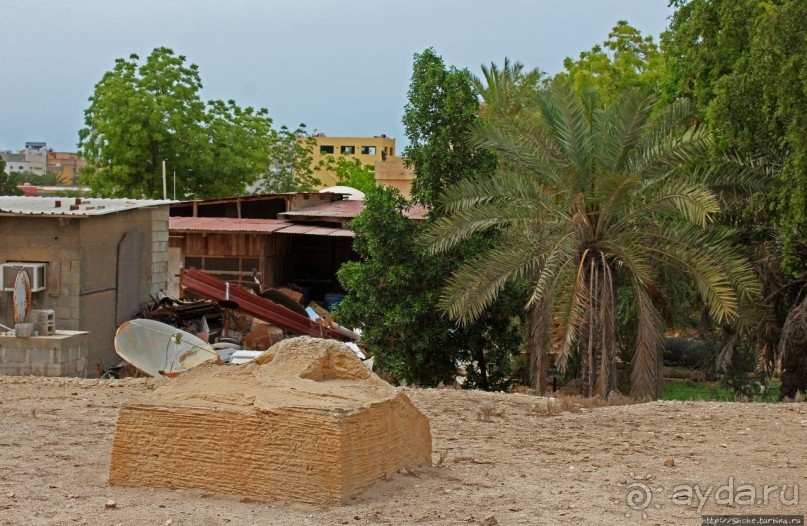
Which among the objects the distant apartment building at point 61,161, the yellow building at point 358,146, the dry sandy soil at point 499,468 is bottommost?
the dry sandy soil at point 499,468

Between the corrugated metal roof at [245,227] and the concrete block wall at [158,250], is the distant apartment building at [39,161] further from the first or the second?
the concrete block wall at [158,250]

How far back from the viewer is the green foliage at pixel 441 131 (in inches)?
657

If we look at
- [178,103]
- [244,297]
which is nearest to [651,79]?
[178,103]

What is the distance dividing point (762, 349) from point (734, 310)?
5.26 metres

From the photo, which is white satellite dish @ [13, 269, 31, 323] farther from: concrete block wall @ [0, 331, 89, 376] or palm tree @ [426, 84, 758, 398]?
palm tree @ [426, 84, 758, 398]

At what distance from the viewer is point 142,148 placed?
4284cm

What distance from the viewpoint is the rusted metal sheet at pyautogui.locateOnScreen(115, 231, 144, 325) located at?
19.2 m

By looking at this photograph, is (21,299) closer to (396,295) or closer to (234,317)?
(396,295)

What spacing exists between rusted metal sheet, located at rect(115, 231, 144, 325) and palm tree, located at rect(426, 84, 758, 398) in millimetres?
6937

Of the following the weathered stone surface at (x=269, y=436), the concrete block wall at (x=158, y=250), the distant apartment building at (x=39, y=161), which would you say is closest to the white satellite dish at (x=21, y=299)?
the concrete block wall at (x=158, y=250)

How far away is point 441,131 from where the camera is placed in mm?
16703

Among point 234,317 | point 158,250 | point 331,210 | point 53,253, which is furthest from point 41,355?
point 331,210

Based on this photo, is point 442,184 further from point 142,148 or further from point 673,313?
point 142,148

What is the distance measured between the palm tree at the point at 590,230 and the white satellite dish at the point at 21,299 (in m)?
6.54
